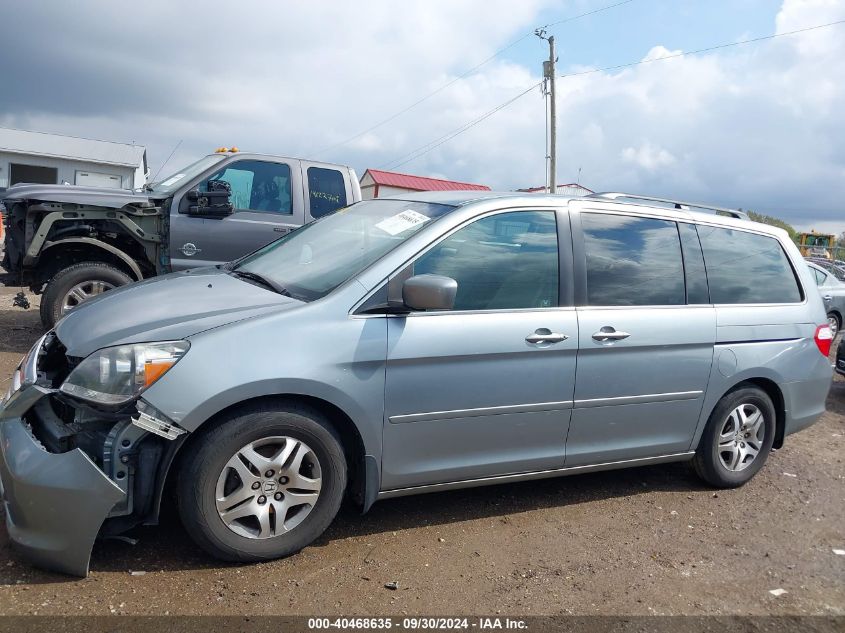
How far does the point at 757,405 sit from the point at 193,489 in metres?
3.52

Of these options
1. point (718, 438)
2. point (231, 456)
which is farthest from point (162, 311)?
point (718, 438)

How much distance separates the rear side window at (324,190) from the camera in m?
7.49

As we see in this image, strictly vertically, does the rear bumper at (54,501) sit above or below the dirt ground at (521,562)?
above

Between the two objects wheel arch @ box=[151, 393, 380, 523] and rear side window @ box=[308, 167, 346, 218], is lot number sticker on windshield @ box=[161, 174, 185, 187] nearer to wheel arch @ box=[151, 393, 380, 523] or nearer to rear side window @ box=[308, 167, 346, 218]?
rear side window @ box=[308, 167, 346, 218]

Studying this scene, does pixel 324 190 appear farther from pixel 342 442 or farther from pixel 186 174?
pixel 342 442

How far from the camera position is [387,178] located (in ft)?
132

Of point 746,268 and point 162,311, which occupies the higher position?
point 746,268

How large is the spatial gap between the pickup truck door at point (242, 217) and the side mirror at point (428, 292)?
4285 mm

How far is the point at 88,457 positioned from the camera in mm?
2691

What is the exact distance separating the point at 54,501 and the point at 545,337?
2.33 meters

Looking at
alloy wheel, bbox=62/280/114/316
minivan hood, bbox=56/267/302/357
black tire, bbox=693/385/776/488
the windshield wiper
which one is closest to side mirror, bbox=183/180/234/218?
alloy wheel, bbox=62/280/114/316

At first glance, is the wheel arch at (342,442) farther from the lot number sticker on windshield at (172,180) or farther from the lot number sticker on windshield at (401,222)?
the lot number sticker on windshield at (172,180)

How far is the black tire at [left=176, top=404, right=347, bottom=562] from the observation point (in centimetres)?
283

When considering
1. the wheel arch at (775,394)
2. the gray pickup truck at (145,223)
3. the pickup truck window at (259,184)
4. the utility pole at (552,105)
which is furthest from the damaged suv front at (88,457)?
the utility pole at (552,105)
